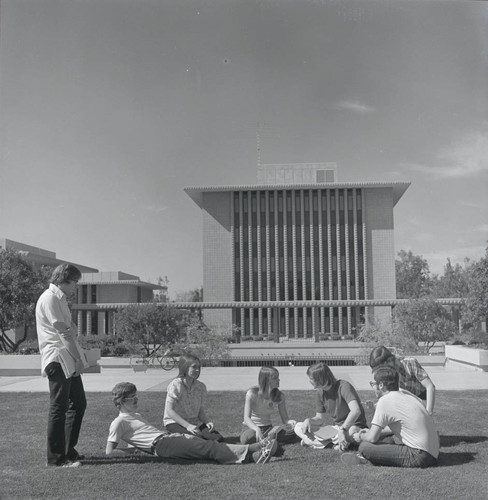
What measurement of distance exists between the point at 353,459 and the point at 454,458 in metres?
1.04

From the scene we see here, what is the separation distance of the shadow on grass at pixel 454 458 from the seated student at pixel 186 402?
218 centimetres

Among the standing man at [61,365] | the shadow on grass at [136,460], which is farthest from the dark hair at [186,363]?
the standing man at [61,365]

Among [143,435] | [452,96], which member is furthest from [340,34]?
[143,435]

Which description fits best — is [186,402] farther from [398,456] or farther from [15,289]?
[15,289]

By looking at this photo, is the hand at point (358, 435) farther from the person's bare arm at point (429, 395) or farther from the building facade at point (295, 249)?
the building facade at point (295, 249)

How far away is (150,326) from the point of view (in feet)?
64.6

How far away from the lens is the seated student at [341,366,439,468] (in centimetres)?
499

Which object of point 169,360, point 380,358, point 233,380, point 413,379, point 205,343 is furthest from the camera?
point 169,360

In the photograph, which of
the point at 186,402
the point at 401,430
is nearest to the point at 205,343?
the point at 186,402

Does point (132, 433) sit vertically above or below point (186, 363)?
below

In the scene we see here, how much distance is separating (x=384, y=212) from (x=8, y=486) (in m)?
50.6

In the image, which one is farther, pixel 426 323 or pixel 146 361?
pixel 426 323

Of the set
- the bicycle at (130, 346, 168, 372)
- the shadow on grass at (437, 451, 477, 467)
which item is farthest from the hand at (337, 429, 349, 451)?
A: the bicycle at (130, 346, 168, 372)

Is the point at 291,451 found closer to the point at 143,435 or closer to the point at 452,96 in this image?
the point at 143,435
